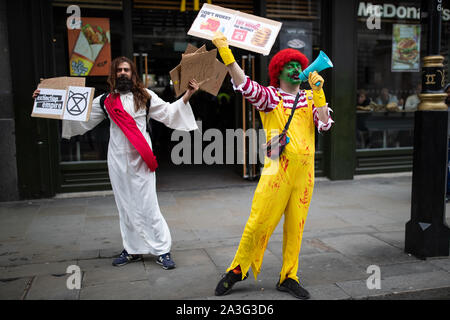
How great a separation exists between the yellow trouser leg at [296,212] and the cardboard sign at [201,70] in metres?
1.04

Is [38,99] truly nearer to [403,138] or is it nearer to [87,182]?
[87,182]

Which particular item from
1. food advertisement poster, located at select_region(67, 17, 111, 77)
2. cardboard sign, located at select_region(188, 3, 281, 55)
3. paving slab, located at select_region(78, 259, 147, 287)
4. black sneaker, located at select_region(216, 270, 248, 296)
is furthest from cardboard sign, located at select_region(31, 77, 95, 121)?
food advertisement poster, located at select_region(67, 17, 111, 77)

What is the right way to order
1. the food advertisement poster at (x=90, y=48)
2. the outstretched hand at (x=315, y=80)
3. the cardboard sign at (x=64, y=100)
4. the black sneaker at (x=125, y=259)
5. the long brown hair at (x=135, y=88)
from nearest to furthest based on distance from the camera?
the outstretched hand at (x=315, y=80)
the cardboard sign at (x=64, y=100)
the long brown hair at (x=135, y=88)
the black sneaker at (x=125, y=259)
the food advertisement poster at (x=90, y=48)

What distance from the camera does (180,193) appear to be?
7.78 meters

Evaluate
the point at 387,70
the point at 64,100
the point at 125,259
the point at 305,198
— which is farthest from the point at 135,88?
the point at 387,70

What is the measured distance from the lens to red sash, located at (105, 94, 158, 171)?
4148mm

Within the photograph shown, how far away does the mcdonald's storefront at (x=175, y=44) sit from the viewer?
7.02 m

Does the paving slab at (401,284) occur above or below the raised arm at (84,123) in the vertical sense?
below

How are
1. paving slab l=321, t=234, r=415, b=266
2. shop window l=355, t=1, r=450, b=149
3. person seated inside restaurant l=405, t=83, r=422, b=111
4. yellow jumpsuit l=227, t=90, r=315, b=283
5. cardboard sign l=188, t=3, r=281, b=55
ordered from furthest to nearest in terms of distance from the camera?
person seated inside restaurant l=405, t=83, r=422, b=111 < shop window l=355, t=1, r=450, b=149 < paving slab l=321, t=234, r=415, b=266 < yellow jumpsuit l=227, t=90, r=315, b=283 < cardboard sign l=188, t=3, r=281, b=55

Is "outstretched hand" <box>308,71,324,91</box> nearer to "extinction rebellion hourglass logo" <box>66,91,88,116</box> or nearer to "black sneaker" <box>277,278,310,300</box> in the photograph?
"black sneaker" <box>277,278,310,300</box>

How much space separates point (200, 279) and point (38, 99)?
2.27 m

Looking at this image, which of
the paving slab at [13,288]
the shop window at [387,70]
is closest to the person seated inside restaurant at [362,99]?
the shop window at [387,70]

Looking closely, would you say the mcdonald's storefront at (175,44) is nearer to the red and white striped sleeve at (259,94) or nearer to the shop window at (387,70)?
the shop window at (387,70)
